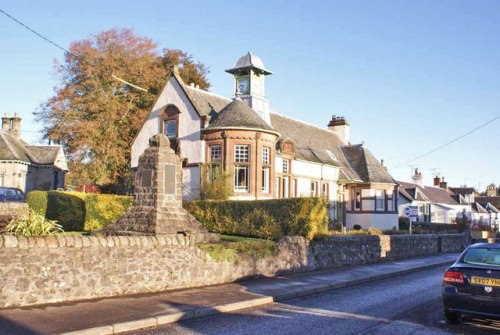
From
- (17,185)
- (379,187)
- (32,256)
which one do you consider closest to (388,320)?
(32,256)

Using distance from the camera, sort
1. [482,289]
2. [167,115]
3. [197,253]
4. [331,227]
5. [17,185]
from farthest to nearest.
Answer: [17,185] → [331,227] → [167,115] → [197,253] → [482,289]

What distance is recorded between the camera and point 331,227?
3656 centimetres

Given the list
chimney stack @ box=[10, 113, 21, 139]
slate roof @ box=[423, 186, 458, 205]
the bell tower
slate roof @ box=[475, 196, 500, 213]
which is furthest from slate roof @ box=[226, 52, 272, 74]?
slate roof @ box=[475, 196, 500, 213]

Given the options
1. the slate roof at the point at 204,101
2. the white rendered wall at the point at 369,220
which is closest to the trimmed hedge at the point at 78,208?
the slate roof at the point at 204,101

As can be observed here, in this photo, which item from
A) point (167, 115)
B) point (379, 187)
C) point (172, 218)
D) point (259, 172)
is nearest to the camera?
point (172, 218)

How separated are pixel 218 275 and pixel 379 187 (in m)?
29.6

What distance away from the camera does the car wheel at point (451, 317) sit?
33.8 feet

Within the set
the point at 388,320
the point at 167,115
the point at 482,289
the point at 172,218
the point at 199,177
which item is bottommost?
the point at 388,320

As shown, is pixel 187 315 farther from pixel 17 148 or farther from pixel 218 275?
pixel 17 148

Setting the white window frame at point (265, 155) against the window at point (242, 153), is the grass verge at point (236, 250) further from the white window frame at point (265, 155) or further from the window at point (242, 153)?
the white window frame at point (265, 155)

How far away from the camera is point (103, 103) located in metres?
40.5

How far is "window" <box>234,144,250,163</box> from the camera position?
29.1m

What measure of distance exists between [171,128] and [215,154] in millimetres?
4177

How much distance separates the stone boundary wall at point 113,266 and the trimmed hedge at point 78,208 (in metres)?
11.4
